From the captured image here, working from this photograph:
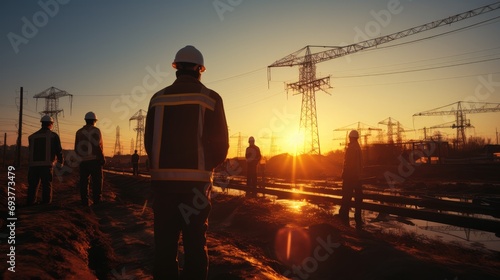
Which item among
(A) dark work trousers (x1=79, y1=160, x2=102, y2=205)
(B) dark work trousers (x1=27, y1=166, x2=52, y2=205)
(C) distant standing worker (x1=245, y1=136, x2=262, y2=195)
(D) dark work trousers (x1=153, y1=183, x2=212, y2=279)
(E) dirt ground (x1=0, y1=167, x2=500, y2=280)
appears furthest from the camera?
(C) distant standing worker (x1=245, y1=136, x2=262, y2=195)

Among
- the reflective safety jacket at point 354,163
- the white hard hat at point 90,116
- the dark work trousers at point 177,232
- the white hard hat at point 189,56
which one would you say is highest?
the white hard hat at point 90,116

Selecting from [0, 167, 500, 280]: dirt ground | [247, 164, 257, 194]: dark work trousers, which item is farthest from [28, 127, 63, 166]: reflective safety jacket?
[247, 164, 257, 194]: dark work trousers

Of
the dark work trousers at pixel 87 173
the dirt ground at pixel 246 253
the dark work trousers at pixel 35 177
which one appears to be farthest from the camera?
the dark work trousers at pixel 87 173

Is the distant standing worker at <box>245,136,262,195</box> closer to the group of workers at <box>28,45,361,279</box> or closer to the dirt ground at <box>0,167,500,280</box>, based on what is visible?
the dirt ground at <box>0,167,500,280</box>

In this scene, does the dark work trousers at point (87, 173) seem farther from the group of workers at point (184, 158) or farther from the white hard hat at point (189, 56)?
the white hard hat at point (189, 56)

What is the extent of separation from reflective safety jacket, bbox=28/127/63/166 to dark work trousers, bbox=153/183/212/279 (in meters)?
6.07

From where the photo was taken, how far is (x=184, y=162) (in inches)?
103

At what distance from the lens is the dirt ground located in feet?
11.8

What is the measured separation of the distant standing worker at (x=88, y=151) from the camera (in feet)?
25.4

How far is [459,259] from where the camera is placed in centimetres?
488

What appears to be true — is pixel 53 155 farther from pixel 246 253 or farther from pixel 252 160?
pixel 252 160

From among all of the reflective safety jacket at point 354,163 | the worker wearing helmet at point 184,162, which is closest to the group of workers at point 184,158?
the worker wearing helmet at point 184,162

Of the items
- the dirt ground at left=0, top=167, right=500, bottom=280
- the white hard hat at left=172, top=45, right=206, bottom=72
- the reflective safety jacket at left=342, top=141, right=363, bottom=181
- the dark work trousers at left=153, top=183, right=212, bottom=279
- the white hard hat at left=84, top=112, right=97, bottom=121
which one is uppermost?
the white hard hat at left=84, top=112, right=97, bottom=121

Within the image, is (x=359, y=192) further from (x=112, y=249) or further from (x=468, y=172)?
(x=468, y=172)
